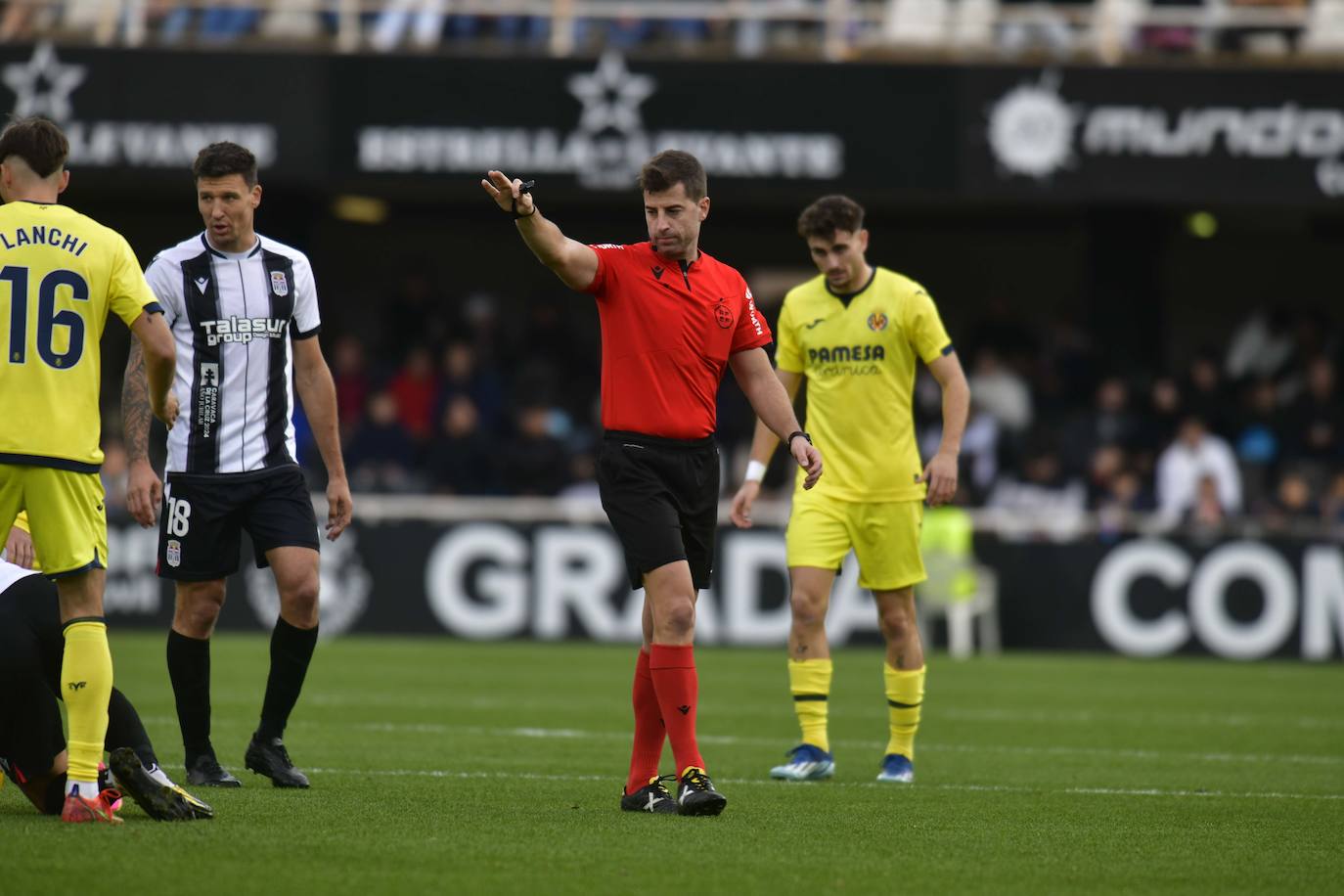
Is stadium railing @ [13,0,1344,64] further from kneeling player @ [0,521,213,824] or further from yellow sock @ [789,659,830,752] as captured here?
kneeling player @ [0,521,213,824]

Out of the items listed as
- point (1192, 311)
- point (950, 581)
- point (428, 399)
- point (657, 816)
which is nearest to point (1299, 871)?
point (657, 816)

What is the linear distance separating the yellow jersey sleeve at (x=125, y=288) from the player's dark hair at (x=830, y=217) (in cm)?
320

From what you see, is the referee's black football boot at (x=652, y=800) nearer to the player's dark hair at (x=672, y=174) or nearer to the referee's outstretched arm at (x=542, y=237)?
the referee's outstretched arm at (x=542, y=237)

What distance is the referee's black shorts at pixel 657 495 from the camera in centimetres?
685

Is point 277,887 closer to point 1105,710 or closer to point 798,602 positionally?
point 798,602

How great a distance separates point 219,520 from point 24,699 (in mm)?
1186

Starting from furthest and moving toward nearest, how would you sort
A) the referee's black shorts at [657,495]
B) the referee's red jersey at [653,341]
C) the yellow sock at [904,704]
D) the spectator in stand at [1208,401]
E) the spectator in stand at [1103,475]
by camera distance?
the spectator in stand at [1208,401]
the spectator in stand at [1103,475]
the yellow sock at [904,704]
the referee's red jersey at [653,341]
the referee's black shorts at [657,495]

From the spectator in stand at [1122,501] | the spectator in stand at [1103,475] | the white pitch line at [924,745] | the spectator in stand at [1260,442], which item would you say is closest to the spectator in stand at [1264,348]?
the spectator in stand at [1260,442]

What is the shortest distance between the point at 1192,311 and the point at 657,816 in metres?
18.8

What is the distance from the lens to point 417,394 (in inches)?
821

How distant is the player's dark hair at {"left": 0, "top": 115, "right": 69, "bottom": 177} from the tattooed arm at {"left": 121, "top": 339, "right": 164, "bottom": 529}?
2.15 ft

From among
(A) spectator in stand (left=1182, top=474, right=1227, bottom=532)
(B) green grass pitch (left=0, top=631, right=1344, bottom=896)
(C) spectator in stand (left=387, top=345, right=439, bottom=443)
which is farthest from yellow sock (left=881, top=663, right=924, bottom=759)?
(C) spectator in stand (left=387, top=345, right=439, bottom=443)

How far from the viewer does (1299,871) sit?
6027mm

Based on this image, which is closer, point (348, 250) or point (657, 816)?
point (657, 816)
